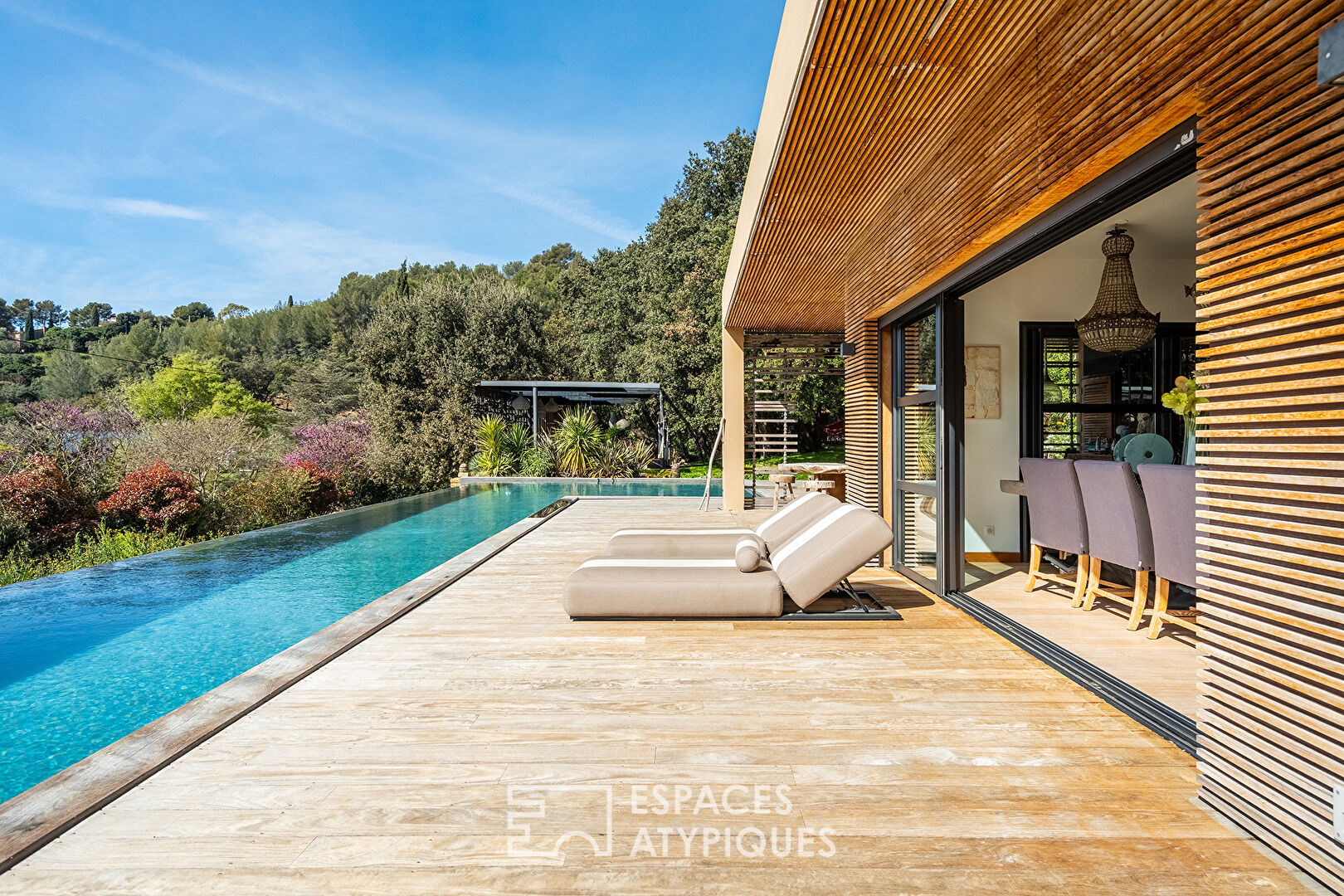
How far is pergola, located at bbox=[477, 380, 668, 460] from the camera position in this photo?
18.5m

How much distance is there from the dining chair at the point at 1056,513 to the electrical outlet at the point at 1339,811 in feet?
9.61

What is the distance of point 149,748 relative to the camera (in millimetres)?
2453

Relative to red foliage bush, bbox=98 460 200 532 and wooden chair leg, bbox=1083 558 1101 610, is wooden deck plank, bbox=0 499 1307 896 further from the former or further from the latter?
red foliage bush, bbox=98 460 200 532

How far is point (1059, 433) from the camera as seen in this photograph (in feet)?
20.8

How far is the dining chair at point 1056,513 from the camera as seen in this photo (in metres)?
4.45

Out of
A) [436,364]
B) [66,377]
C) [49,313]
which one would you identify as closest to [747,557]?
[436,364]

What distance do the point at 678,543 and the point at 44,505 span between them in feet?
26.5

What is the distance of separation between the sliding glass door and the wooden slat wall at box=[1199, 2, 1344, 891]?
2.52 m

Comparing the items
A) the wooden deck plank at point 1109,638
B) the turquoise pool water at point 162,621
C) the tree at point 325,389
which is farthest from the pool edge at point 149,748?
the tree at point 325,389

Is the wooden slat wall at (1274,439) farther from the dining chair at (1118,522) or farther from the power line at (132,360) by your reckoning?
the power line at (132,360)

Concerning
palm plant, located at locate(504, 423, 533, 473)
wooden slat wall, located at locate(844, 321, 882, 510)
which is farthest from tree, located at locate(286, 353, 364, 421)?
wooden slat wall, located at locate(844, 321, 882, 510)

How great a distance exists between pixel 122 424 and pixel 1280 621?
585 inches

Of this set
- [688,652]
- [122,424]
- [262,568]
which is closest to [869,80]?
[688,652]

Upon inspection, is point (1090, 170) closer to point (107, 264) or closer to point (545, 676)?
point (545, 676)
